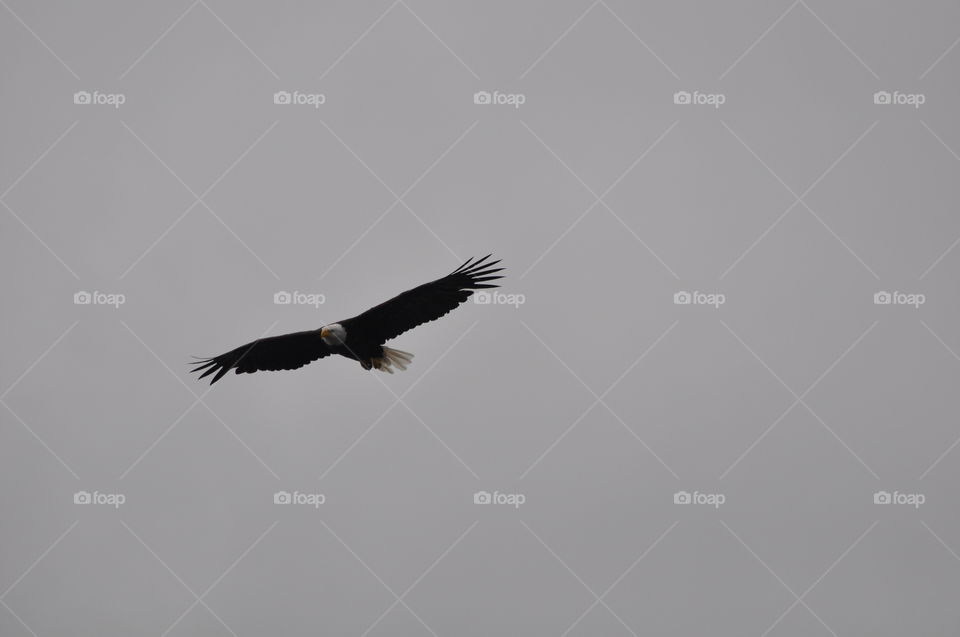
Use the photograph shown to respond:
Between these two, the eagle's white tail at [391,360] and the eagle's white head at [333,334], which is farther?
the eagle's white tail at [391,360]

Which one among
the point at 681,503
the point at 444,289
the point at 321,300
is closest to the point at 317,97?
the point at 321,300

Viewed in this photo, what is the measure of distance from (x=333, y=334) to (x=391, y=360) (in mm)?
1340

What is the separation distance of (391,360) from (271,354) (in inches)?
66.4

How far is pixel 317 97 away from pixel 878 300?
1288cm

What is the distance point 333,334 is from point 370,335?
1.92ft

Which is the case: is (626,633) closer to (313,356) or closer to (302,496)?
(302,496)

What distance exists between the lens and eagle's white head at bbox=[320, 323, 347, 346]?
16797 millimetres

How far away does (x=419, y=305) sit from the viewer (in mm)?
16500

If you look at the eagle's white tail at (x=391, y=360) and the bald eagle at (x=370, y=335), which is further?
the eagle's white tail at (x=391, y=360)

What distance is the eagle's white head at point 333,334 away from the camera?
16.8 meters

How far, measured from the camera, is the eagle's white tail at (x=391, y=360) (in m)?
17.8

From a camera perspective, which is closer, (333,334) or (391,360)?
(333,334)

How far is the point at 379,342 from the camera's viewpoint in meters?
17.4

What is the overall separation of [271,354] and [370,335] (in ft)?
5.13
